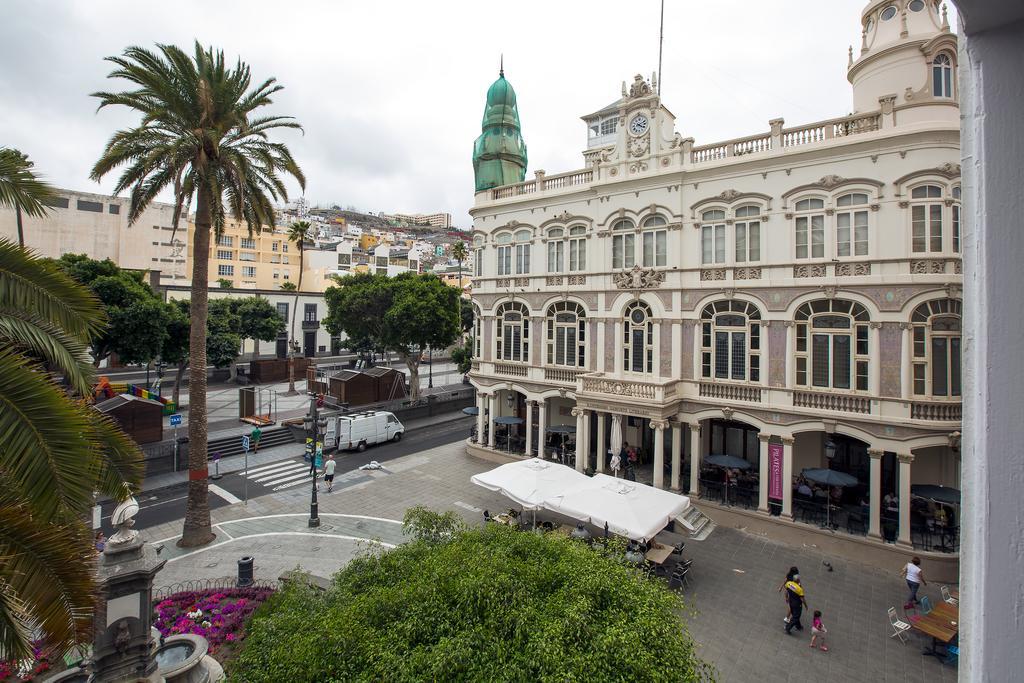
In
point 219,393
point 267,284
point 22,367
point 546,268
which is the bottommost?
point 219,393

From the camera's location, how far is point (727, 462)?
20.1m

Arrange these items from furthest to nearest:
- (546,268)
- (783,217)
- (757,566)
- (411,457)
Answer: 1. (411,457)
2. (546,268)
3. (783,217)
4. (757,566)

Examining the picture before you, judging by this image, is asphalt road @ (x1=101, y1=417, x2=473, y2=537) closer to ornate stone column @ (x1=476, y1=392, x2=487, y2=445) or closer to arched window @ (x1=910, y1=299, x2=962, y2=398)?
ornate stone column @ (x1=476, y1=392, x2=487, y2=445)

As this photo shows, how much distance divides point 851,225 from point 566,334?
12.0 meters

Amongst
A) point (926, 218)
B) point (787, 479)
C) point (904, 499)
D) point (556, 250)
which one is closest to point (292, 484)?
point (556, 250)

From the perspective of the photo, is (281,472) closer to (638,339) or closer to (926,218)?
(638,339)

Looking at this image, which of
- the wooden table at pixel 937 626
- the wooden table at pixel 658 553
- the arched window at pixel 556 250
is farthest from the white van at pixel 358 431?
the wooden table at pixel 937 626

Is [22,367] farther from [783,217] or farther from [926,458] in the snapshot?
[926,458]

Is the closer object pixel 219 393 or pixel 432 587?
pixel 432 587

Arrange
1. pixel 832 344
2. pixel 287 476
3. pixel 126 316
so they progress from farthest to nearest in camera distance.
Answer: pixel 126 316, pixel 287 476, pixel 832 344

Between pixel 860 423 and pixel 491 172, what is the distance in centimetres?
2121

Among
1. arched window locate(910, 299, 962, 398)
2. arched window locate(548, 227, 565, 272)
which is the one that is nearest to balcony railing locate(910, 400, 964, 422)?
arched window locate(910, 299, 962, 398)

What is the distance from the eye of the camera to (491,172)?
95.0ft

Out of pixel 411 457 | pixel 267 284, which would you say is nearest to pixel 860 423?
pixel 411 457
